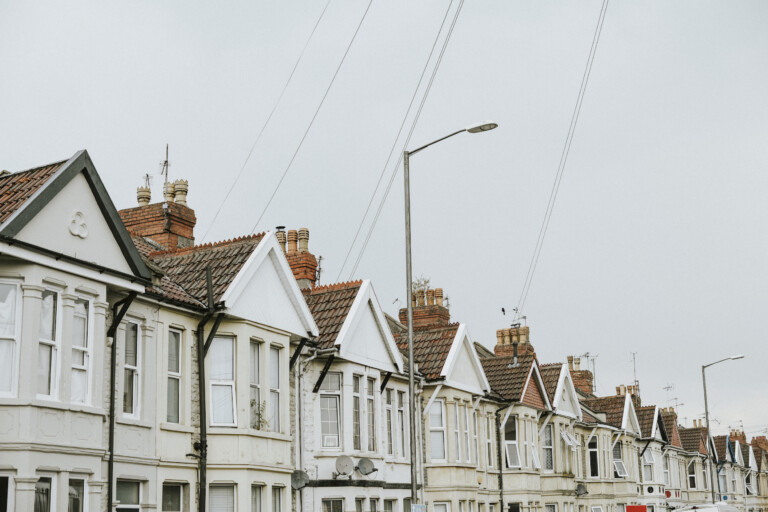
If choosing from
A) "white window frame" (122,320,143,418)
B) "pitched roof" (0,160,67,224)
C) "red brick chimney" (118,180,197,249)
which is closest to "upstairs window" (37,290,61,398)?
"pitched roof" (0,160,67,224)

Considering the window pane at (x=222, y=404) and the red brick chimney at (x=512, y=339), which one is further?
the red brick chimney at (x=512, y=339)

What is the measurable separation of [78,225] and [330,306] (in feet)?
34.1

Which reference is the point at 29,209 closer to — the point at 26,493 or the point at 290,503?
the point at 26,493

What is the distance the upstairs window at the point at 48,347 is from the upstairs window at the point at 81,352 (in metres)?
0.44

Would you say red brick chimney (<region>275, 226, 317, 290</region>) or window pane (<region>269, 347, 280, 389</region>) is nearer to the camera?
window pane (<region>269, 347, 280, 389</region>)

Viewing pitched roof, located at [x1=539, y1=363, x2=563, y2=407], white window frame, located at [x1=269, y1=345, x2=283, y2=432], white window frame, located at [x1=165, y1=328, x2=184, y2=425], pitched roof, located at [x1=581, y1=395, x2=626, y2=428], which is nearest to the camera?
white window frame, located at [x1=165, y1=328, x2=184, y2=425]

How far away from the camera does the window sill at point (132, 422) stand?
17797mm

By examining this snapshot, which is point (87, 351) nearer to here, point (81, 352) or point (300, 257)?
point (81, 352)

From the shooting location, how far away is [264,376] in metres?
21.5

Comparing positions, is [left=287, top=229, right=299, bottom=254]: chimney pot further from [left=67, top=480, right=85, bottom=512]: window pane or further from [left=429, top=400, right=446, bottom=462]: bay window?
[left=67, top=480, right=85, bottom=512]: window pane

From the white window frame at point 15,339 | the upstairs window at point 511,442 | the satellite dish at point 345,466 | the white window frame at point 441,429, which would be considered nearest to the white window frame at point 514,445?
the upstairs window at point 511,442

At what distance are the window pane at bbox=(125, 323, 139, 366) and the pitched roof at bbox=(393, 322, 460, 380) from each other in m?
12.7

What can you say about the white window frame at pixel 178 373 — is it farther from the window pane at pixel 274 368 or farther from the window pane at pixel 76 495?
the window pane at pixel 76 495

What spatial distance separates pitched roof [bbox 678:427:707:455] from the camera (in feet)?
227
